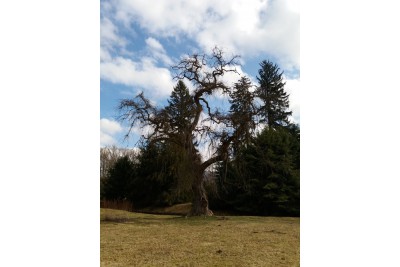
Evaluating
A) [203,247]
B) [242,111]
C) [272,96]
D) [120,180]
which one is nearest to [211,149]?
[242,111]

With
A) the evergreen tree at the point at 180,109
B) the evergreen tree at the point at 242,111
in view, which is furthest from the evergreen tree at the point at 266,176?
the evergreen tree at the point at 180,109

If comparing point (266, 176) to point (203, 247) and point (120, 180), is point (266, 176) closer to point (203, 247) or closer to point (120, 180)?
point (120, 180)

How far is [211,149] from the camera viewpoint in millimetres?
5965

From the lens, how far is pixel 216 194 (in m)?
6.08

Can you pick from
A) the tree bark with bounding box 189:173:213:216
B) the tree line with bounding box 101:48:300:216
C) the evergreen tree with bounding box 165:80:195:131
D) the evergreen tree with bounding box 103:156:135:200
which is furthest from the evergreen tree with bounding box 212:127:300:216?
the evergreen tree with bounding box 103:156:135:200

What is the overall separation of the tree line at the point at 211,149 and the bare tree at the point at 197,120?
0.02m

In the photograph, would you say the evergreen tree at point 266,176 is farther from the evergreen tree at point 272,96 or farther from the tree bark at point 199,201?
the tree bark at point 199,201

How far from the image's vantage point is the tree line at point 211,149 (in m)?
5.51

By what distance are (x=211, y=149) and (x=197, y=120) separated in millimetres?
633

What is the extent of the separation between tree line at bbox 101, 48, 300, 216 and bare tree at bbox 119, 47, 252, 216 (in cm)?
2
